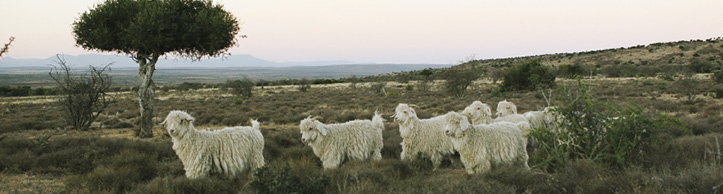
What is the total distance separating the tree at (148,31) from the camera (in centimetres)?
1148

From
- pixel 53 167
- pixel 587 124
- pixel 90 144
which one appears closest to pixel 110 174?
pixel 53 167

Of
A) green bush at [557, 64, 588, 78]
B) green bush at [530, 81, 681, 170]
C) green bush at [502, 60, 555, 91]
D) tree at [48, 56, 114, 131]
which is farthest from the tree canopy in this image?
green bush at [557, 64, 588, 78]

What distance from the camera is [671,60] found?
53.5m

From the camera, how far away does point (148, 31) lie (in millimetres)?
11422

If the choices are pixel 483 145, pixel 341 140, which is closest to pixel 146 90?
pixel 341 140

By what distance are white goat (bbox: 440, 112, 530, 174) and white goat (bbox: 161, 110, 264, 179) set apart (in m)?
3.96

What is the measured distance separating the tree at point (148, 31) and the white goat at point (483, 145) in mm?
9145

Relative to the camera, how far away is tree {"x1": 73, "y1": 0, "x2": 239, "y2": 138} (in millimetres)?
11484

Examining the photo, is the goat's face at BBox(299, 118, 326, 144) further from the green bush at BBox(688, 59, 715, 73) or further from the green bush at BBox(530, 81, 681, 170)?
the green bush at BBox(688, 59, 715, 73)

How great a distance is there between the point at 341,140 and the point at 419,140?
68.7 inches

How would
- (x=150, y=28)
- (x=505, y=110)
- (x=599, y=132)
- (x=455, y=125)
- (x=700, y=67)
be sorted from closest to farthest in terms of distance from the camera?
(x=599, y=132), (x=455, y=125), (x=505, y=110), (x=150, y=28), (x=700, y=67)

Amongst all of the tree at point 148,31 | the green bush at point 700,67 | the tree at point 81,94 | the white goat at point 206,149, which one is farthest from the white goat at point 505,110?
the green bush at point 700,67

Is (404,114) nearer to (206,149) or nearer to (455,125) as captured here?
(455,125)

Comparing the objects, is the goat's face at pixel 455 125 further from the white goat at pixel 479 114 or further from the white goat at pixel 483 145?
the white goat at pixel 479 114
